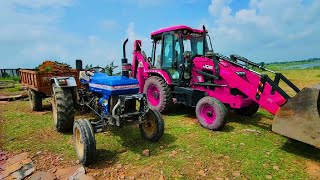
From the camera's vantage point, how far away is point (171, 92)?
26.6ft

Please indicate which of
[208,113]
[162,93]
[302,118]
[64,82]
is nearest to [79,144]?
[64,82]

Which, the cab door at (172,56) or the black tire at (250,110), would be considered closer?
the black tire at (250,110)

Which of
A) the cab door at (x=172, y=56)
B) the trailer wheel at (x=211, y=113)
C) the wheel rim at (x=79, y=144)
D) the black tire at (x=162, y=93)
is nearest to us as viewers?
the wheel rim at (x=79, y=144)

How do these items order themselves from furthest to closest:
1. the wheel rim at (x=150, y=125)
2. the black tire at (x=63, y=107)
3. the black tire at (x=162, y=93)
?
the black tire at (x=162, y=93), the black tire at (x=63, y=107), the wheel rim at (x=150, y=125)

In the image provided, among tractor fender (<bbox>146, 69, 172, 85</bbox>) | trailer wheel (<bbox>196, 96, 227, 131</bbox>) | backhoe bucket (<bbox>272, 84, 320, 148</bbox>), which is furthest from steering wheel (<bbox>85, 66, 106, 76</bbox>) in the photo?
backhoe bucket (<bbox>272, 84, 320, 148</bbox>)

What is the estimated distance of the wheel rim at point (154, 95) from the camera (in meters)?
8.47

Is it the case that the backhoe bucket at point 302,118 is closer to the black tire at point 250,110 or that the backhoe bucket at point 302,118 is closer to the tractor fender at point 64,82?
the black tire at point 250,110

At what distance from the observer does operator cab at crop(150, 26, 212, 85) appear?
777 cm

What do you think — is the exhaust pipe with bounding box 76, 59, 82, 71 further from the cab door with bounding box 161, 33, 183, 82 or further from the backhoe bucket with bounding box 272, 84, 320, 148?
the backhoe bucket with bounding box 272, 84, 320, 148

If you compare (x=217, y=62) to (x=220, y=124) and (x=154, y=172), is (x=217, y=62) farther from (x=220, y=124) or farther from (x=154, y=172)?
(x=154, y=172)

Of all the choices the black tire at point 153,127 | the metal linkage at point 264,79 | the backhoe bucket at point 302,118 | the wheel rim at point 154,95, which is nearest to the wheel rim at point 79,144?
the black tire at point 153,127

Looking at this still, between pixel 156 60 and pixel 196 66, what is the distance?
5.54 ft

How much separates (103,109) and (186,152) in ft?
6.22

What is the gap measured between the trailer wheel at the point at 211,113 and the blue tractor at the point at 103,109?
149 centimetres
